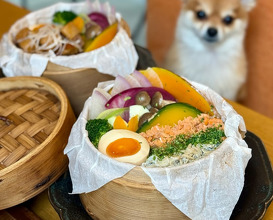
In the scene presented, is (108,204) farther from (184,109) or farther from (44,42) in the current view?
(44,42)

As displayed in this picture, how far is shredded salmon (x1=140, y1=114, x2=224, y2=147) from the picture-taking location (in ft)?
3.37

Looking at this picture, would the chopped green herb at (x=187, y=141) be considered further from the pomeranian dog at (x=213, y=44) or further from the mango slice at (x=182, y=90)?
the pomeranian dog at (x=213, y=44)

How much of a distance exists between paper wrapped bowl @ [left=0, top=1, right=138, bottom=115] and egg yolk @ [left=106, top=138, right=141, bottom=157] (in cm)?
49

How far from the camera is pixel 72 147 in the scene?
1060mm

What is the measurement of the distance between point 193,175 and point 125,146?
183 millimetres

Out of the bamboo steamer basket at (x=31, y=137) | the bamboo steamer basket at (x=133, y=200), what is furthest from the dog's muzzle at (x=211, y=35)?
the bamboo steamer basket at (x=133, y=200)

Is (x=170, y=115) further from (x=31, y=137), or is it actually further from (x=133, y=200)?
(x=31, y=137)

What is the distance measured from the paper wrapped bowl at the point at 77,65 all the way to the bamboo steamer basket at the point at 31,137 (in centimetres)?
10

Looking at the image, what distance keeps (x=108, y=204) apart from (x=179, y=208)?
19cm

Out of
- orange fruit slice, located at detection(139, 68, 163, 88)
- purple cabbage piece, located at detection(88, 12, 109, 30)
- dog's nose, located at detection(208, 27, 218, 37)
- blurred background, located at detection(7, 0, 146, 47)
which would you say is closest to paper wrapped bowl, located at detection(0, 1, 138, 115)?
purple cabbage piece, located at detection(88, 12, 109, 30)

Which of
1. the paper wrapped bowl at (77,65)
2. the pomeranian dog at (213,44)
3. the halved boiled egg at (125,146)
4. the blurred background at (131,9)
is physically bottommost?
the blurred background at (131,9)

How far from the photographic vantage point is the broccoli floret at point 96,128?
104 cm

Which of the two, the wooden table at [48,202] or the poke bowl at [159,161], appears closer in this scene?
the poke bowl at [159,161]

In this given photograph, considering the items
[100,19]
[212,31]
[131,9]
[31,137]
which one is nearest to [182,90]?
[31,137]
